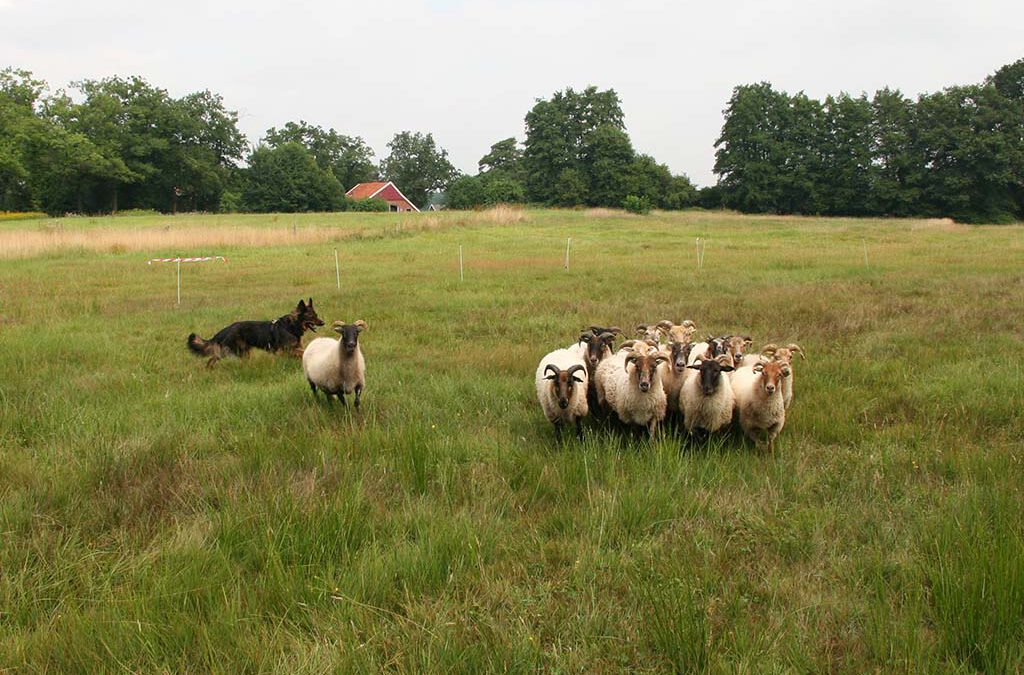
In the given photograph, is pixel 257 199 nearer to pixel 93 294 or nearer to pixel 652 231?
pixel 652 231

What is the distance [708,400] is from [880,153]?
80.5 metres

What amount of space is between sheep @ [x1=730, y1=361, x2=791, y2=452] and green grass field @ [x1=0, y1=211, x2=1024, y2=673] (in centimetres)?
25

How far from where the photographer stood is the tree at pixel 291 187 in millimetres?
75250

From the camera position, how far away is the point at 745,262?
23875 millimetres

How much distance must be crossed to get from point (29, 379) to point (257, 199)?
240 feet

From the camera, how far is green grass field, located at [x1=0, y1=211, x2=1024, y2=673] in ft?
10.8

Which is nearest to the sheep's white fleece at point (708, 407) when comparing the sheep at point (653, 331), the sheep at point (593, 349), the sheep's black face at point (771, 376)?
the sheep's black face at point (771, 376)

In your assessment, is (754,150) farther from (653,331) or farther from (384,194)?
(653,331)

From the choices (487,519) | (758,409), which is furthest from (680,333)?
(487,519)

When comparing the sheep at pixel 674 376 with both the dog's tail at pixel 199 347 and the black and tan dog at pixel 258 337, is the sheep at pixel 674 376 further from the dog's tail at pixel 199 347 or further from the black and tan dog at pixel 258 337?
the dog's tail at pixel 199 347

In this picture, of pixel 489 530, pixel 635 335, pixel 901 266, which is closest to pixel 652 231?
pixel 901 266

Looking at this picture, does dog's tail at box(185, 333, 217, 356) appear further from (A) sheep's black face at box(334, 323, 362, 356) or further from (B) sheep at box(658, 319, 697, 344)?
(B) sheep at box(658, 319, 697, 344)

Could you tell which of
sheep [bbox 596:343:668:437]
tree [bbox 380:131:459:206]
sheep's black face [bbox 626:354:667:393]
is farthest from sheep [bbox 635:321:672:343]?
tree [bbox 380:131:459:206]

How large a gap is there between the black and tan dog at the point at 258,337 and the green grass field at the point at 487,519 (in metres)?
0.42
